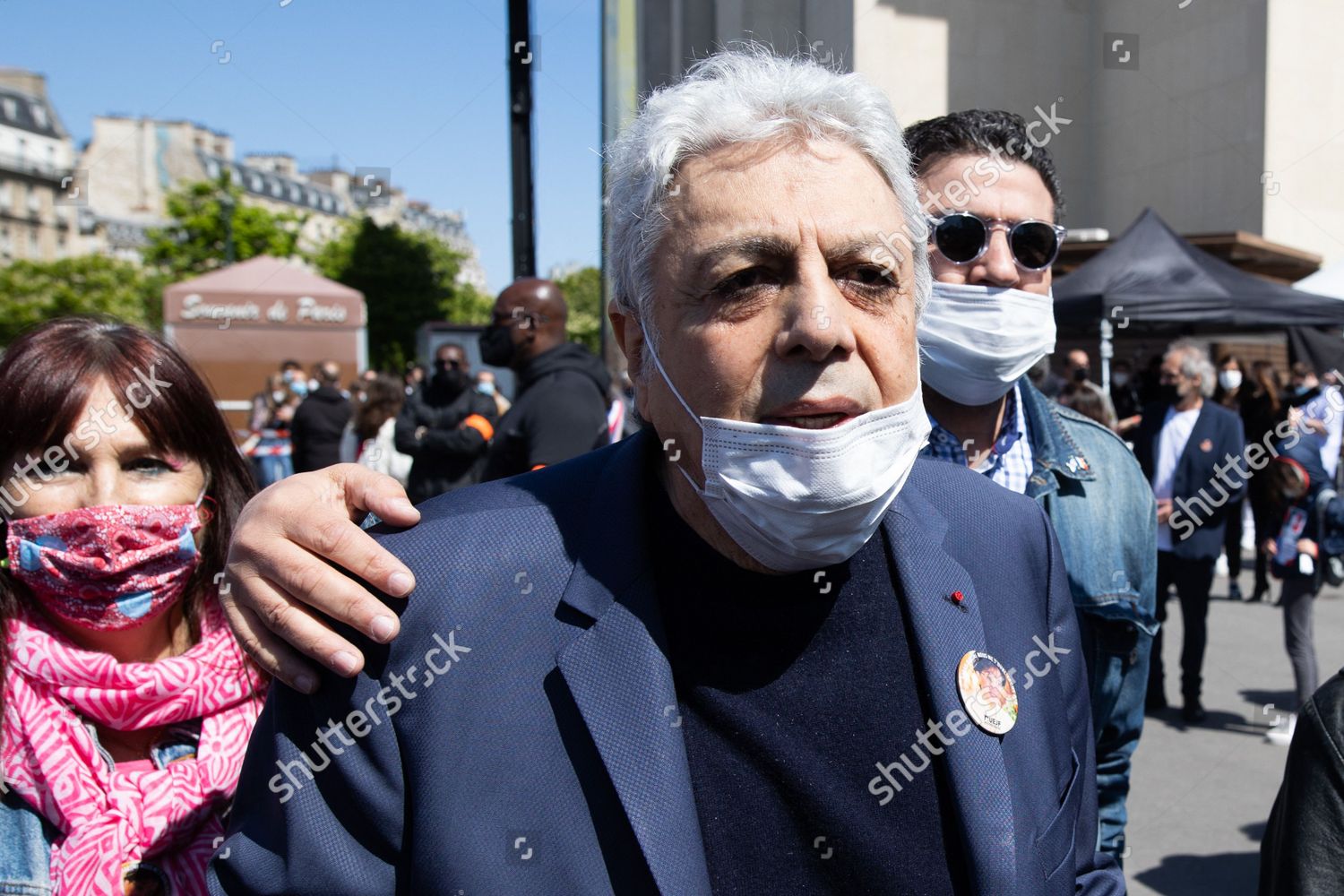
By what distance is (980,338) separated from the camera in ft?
7.57

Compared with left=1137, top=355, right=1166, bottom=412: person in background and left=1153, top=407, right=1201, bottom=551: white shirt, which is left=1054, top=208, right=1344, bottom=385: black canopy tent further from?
left=1153, top=407, right=1201, bottom=551: white shirt

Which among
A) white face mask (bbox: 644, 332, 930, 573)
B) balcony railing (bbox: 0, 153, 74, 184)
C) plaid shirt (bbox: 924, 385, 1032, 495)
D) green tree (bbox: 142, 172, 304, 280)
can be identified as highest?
balcony railing (bbox: 0, 153, 74, 184)

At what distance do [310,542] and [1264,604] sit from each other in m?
10.8

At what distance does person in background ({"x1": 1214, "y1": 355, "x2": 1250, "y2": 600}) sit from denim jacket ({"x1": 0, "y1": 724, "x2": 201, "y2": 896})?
10001 millimetres

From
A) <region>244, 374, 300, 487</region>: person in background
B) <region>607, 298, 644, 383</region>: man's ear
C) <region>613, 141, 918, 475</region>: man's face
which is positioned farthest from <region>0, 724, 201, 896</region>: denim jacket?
<region>244, 374, 300, 487</region>: person in background

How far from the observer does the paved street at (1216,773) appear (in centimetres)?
477

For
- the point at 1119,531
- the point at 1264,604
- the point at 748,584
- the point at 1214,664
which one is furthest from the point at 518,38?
the point at 1264,604

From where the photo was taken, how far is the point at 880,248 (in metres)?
1.52

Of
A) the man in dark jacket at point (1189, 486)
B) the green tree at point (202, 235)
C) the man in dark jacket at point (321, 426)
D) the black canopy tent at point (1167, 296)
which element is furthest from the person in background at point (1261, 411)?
the green tree at point (202, 235)

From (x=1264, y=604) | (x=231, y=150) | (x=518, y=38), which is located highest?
(x=231, y=150)

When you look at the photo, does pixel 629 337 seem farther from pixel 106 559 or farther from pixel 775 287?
pixel 106 559

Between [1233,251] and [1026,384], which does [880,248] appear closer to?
[1026,384]

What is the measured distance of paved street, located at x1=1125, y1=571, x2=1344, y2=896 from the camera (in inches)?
188

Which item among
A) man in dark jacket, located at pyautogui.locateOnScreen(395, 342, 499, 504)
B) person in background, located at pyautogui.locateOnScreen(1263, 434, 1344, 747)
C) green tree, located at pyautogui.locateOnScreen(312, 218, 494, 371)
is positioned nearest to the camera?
person in background, located at pyautogui.locateOnScreen(1263, 434, 1344, 747)
